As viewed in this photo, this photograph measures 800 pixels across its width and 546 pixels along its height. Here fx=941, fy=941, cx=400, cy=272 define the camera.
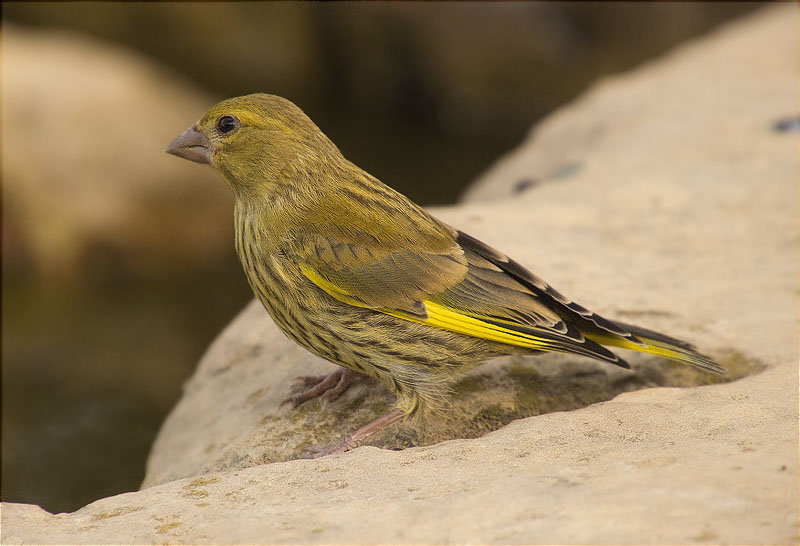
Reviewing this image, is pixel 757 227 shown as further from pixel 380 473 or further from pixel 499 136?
pixel 499 136

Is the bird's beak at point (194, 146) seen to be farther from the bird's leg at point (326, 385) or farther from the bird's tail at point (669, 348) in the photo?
the bird's tail at point (669, 348)

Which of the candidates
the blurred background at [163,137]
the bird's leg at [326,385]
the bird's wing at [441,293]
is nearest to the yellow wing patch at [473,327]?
the bird's wing at [441,293]

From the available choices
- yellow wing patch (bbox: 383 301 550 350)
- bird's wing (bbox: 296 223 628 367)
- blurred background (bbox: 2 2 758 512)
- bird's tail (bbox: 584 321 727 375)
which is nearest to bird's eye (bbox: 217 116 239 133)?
bird's wing (bbox: 296 223 628 367)

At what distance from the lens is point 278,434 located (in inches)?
153

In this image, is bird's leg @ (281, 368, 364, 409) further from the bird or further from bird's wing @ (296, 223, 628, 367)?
bird's wing @ (296, 223, 628, 367)

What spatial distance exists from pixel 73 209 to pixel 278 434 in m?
5.44

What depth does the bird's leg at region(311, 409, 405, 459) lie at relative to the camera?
369 centimetres

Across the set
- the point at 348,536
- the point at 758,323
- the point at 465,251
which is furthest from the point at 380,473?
the point at 758,323

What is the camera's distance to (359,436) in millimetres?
3707

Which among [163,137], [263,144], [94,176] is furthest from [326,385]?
[163,137]

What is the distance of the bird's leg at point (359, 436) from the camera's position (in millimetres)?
3691

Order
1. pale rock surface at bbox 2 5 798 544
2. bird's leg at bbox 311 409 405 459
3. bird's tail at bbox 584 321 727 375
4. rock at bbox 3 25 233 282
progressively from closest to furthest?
pale rock surface at bbox 2 5 798 544, bird's leg at bbox 311 409 405 459, bird's tail at bbox 584 321 727 375, rock at bbox 3 25 233 282

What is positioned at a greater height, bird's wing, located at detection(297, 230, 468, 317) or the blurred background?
the blurred background

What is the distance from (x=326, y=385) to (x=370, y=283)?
0.57 metres
